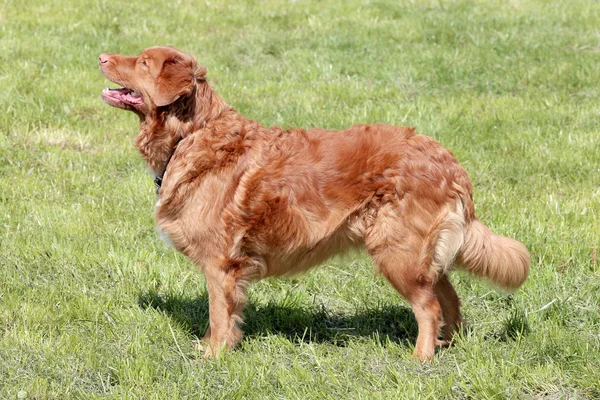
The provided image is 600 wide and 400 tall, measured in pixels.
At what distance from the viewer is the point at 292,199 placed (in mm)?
4332

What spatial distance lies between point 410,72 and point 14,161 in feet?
15.6

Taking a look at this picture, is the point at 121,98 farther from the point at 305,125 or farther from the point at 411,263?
the point at 305,125

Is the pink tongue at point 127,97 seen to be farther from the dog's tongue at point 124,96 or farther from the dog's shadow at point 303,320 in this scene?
the dog's shadow at point 303,320

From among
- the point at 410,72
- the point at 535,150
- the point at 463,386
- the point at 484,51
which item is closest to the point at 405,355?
the point at 463,386

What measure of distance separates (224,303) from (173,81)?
129cm

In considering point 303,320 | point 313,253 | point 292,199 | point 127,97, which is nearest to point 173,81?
point 127,97

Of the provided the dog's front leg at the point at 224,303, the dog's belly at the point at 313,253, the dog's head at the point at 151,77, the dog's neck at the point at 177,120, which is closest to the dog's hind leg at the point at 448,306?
the dog's belly at the point at 313,253

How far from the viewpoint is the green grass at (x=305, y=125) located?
13.4 feet

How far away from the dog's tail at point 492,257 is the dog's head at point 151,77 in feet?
5.89

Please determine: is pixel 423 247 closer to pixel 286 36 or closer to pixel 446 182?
pixel 446 182

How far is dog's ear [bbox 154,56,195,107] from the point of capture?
4402mm

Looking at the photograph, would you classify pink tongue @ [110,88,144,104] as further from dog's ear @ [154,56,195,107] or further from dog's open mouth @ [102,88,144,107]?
dog's ear @ [154,56,195,107]

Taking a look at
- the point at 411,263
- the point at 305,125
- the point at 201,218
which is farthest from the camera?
the point at 305,125

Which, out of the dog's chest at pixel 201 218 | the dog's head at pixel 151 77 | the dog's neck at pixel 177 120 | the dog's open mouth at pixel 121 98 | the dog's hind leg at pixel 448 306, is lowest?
the dog's hind leg at pixel 448 306
